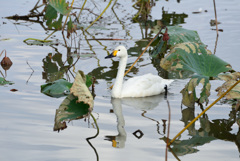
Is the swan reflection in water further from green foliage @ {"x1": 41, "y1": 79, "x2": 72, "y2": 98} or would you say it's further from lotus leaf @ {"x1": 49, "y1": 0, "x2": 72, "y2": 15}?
lotus leaf @ {"x1": 49, "y1": 0, "x2": 72, "y2": 15}

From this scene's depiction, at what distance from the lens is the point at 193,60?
7594mm

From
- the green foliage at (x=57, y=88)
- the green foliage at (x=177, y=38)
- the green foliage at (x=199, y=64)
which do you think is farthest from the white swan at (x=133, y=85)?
the green foliage at (x=199, y=64)

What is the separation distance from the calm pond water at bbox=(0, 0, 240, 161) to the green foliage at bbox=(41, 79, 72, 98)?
0.13 m

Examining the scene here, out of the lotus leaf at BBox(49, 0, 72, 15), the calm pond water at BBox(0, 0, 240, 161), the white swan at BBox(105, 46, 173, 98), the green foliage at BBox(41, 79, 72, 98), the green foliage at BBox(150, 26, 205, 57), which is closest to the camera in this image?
the calm pond water at BBox(0, 0, 240, 161)

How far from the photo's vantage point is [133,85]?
368 inches

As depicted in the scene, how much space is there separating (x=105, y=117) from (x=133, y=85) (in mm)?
1353

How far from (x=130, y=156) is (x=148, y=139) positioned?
0.66 meters

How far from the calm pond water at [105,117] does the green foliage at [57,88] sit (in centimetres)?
13

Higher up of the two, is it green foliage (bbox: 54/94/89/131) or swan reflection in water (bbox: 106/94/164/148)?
green foliage (bbox: 54/94/89/131)

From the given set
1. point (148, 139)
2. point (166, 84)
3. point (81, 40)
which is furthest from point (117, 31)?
point (148, 139)

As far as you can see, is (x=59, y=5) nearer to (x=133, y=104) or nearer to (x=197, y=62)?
(x=133, y=104)

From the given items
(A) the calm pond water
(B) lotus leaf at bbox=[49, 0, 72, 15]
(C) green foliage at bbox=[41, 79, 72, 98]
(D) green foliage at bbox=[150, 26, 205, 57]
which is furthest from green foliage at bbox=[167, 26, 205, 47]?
(C) green foliage at bbox=[41, 79, 72, 98]

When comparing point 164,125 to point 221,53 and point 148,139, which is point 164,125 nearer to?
point 148,139

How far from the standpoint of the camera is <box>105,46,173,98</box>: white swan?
9266mm
